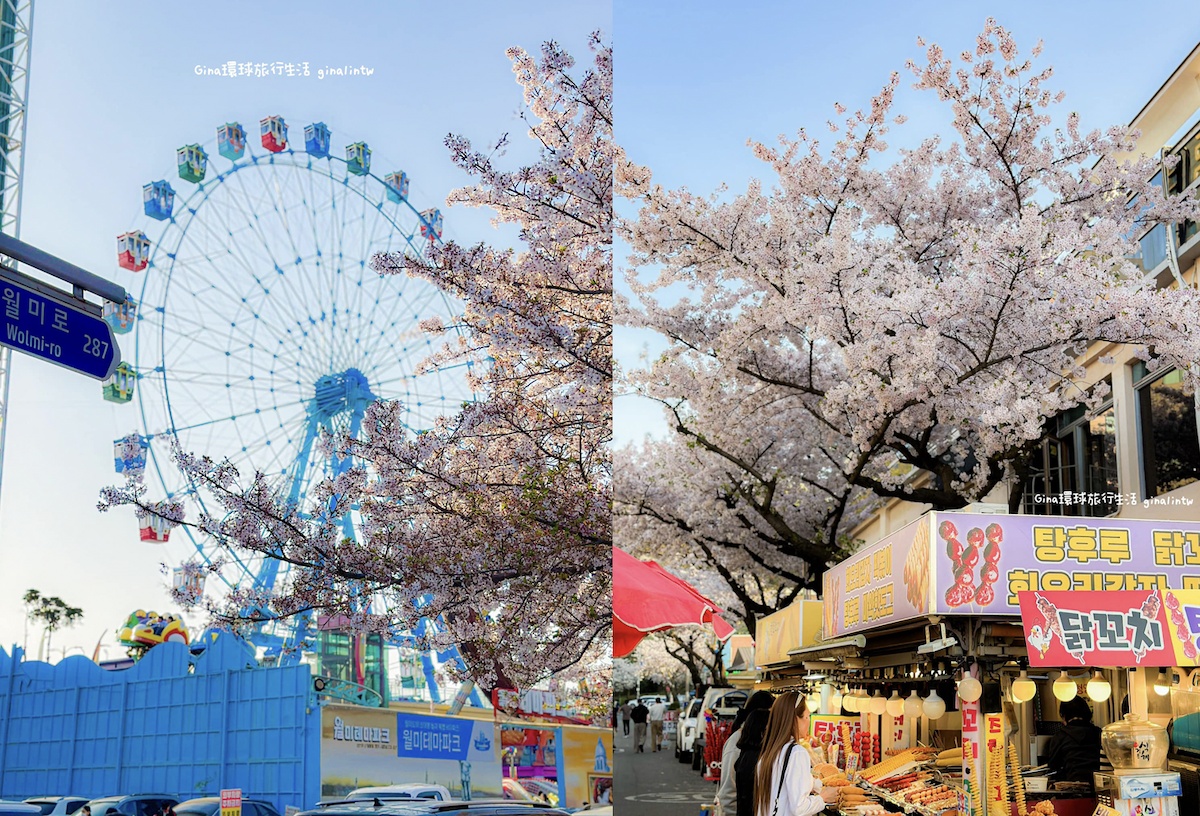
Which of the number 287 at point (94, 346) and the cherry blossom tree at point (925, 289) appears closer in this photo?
the number 287 at point (94, 346)

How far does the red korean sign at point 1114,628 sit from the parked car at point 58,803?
600cm

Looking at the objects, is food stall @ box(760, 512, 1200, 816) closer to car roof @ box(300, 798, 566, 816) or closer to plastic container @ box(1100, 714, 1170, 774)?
plastic container @ box(1100, 714, 1170, 774)

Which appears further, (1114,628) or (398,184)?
(398,184)

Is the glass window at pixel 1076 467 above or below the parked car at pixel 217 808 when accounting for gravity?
above

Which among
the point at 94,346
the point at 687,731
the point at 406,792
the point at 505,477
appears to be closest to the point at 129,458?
the point at 94,346

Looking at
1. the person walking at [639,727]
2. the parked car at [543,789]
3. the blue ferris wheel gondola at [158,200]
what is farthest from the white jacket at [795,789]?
the person walking at [639,727]

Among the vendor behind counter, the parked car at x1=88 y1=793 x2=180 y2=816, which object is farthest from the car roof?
the vendor behind counter

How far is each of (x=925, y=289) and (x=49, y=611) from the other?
7.67m

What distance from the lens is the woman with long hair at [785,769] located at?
4.72 m

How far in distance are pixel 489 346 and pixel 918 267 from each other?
6.10 meters

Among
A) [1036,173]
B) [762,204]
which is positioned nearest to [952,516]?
[762,204]

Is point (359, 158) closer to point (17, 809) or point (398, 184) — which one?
point (398, 184)

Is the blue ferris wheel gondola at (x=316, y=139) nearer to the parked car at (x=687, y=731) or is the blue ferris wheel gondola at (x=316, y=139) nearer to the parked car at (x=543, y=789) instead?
the parked car at (x=543, y=789)

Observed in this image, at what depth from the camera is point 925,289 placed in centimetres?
975
